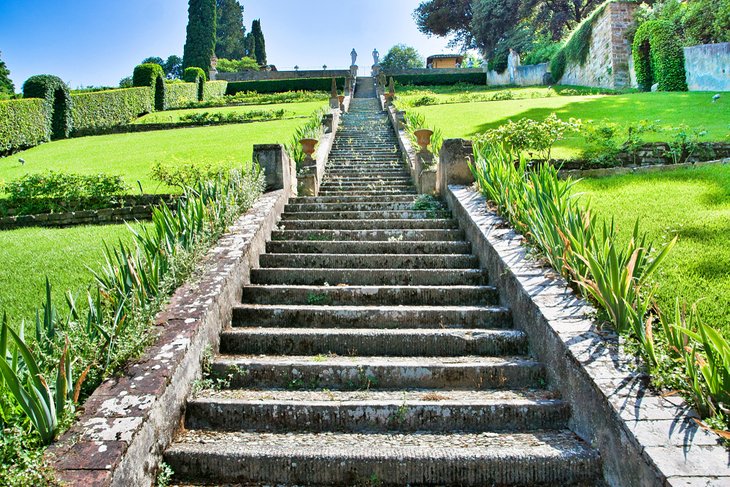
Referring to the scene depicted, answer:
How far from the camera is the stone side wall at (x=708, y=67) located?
60.4 feet

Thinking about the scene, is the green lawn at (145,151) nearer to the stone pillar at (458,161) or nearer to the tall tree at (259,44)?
the stone pillar at (458,161)

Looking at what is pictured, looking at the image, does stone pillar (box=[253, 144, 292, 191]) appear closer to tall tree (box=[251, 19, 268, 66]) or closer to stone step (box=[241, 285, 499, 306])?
stone step (box=[241, 285, 499, 306])

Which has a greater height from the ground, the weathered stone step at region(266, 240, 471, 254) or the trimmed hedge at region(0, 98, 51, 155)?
the trimmed hedge at region(0, 98, 51, 155)

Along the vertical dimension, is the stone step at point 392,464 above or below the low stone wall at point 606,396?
below

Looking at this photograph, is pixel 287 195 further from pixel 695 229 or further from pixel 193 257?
pixel 695 229

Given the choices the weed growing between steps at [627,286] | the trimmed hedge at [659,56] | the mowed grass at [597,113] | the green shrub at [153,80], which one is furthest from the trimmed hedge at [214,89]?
the weed growing between steps at [627,286]

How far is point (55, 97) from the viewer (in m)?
22.0

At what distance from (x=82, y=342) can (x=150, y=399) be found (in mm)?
533

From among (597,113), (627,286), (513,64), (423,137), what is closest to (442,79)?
(513,64)

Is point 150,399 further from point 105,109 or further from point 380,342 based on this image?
point 105,109

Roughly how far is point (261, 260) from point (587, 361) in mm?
3501

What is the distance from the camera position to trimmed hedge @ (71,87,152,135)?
22969mm

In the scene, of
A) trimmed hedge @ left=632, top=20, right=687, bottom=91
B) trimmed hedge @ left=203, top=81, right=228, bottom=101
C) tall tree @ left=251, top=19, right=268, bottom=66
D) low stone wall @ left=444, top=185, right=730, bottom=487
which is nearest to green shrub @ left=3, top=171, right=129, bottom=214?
low stone wall @ left=444, top=185, right=730, bottom=487

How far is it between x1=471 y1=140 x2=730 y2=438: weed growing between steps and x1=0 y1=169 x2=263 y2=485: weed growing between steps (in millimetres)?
2795
